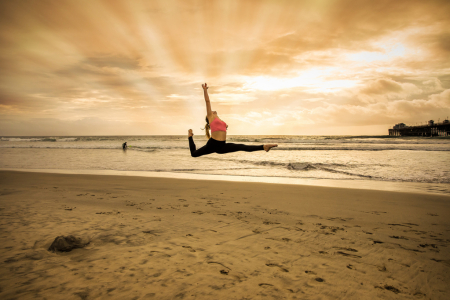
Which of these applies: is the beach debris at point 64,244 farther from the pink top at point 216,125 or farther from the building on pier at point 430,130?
the building on pier at point 430,130

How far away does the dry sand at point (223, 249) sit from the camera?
303 centimetres

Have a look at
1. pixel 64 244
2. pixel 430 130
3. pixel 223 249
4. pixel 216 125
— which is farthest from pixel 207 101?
pixel 430 130

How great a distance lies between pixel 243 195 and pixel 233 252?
4.66m

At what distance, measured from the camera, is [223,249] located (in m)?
4.12

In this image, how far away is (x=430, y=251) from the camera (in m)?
4.24

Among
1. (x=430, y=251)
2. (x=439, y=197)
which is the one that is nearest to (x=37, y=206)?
(x=430, y=251)

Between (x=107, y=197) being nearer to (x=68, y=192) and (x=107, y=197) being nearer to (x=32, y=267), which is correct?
(x=68, y=192)

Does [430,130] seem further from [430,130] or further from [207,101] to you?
[207,101]

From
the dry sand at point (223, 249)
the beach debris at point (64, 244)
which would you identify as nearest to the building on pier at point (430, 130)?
the dry sand at point (223, 249)

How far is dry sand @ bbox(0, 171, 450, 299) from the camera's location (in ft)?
9.95

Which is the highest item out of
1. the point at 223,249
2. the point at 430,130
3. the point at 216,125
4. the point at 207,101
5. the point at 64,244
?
the point at 430,130

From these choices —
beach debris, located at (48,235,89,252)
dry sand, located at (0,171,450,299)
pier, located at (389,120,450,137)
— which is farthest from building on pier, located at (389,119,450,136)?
beach debris, located at (48,235,89,252)

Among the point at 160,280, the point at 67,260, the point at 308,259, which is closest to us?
the point at 160,280

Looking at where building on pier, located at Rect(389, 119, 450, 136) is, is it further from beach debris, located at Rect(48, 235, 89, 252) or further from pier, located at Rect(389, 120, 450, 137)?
beach debris, located at Rect(48, 235, 89, 252)
